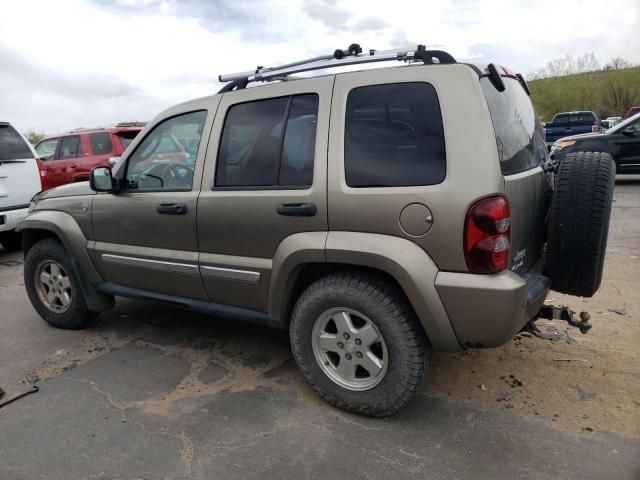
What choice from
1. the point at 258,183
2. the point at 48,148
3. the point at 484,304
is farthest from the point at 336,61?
the point at 48,148

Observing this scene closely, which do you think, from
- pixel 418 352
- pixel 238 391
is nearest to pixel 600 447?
pixel 418 352

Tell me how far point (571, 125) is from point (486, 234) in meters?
21.8

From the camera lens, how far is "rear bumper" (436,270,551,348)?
2.39 m

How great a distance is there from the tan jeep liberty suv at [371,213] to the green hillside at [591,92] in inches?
1877

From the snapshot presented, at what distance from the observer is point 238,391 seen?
10.5 ft

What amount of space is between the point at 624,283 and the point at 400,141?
3419 mm

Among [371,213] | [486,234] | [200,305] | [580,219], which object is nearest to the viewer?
[486,234]

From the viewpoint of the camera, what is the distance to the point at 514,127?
2793 mm

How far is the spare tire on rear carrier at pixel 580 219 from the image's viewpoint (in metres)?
2.69

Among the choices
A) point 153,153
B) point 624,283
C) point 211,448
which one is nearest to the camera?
point 211,448

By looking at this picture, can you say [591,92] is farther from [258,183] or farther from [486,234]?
[486,234]

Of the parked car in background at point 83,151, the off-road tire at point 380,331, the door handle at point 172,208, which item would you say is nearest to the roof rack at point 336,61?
the door handle at point 172,208

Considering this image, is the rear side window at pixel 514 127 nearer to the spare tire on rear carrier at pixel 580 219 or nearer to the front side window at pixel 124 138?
the spare tire on rear carrier at pixel 580 219

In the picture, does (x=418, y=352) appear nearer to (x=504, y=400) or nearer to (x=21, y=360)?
(x=504, y=400)
